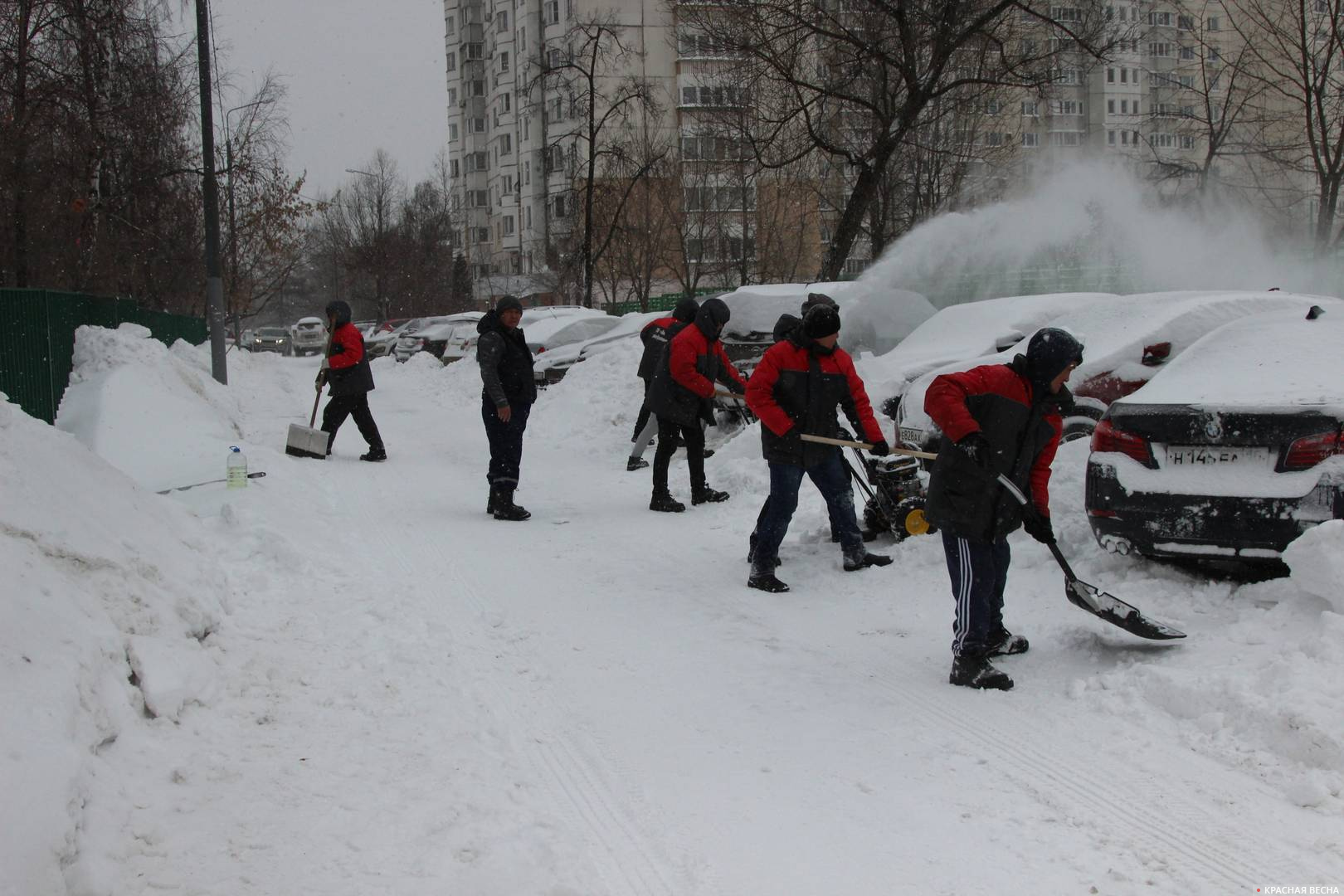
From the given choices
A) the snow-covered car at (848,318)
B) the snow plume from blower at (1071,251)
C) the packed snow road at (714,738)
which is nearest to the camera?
the packed snow road at (714,738)

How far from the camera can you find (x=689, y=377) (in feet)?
30.1

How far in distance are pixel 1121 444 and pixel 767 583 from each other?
226 cm

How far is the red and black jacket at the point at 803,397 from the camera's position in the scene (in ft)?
22.6

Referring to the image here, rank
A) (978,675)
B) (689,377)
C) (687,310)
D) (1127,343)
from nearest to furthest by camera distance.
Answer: (978,675) → (1127,343) → (689,377) → (687,310)

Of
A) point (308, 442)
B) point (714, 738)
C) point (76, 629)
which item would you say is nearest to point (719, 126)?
point (308, 442)

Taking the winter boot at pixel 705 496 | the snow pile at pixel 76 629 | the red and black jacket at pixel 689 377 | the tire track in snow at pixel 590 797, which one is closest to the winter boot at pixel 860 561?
the tire track in snow at pixel 590 797

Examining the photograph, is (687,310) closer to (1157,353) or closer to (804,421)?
(804,421)

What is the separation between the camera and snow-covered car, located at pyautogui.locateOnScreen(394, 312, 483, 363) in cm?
2805

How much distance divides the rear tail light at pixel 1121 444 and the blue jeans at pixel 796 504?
1587 mm

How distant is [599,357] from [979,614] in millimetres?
12839

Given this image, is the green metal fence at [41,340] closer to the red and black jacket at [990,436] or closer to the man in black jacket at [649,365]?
the man in black jacket at [649,365]

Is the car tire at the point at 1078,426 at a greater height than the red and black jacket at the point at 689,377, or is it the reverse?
the red and black jacket at the point at 689,377

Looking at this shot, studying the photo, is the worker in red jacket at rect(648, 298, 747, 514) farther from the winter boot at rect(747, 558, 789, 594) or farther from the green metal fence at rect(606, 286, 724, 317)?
the green metal fence at rect(606, 286, 724, 317)

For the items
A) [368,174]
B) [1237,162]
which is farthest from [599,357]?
[368,174]
